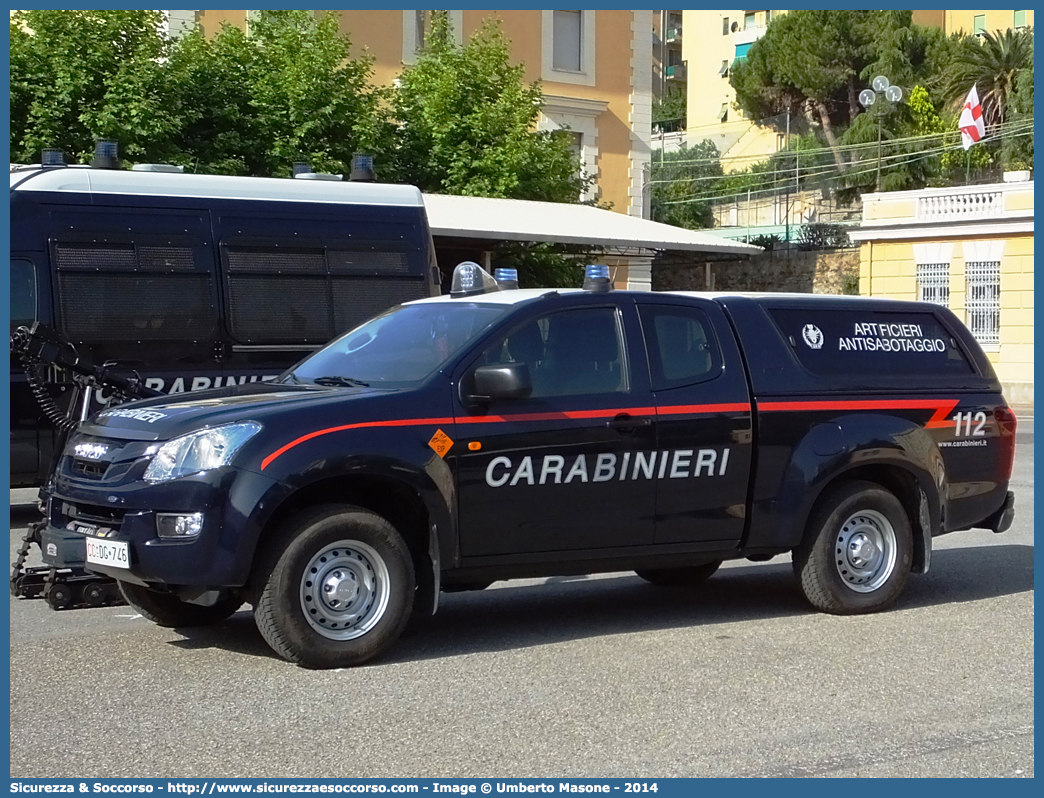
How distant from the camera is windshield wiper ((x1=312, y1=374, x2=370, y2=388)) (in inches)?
278

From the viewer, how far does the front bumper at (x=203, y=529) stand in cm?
623

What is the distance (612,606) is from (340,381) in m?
2.18

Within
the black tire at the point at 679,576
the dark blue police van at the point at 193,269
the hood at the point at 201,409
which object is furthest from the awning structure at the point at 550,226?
the hood at the point at 201,409

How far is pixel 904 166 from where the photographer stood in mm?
55156

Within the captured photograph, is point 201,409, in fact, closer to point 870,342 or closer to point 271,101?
point 870,342

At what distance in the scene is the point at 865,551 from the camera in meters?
8.02

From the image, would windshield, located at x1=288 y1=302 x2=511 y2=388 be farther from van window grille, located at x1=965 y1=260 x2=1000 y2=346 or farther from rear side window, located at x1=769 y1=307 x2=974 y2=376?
van window grille, located at x1=965 y1=260 x2=1000 y2=346

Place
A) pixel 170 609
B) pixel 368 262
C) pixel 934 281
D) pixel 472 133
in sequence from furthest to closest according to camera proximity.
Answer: pixel 934 281
pixel 472 133
pixel 368 262
pixel 170 609

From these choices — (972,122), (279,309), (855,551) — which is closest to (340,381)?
(855,551)

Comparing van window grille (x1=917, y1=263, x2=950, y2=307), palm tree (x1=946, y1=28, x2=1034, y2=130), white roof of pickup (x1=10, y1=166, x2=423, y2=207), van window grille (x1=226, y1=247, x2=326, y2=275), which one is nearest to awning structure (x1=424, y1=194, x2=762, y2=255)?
white roof of pickup (x1=10, y1=166, x2=423, y2=207)

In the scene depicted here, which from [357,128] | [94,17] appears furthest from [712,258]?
[94,17]

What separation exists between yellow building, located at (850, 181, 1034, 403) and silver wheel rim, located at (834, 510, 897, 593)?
25.8 meters

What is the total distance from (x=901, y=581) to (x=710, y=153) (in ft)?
211

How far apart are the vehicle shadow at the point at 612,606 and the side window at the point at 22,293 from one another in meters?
4.89
